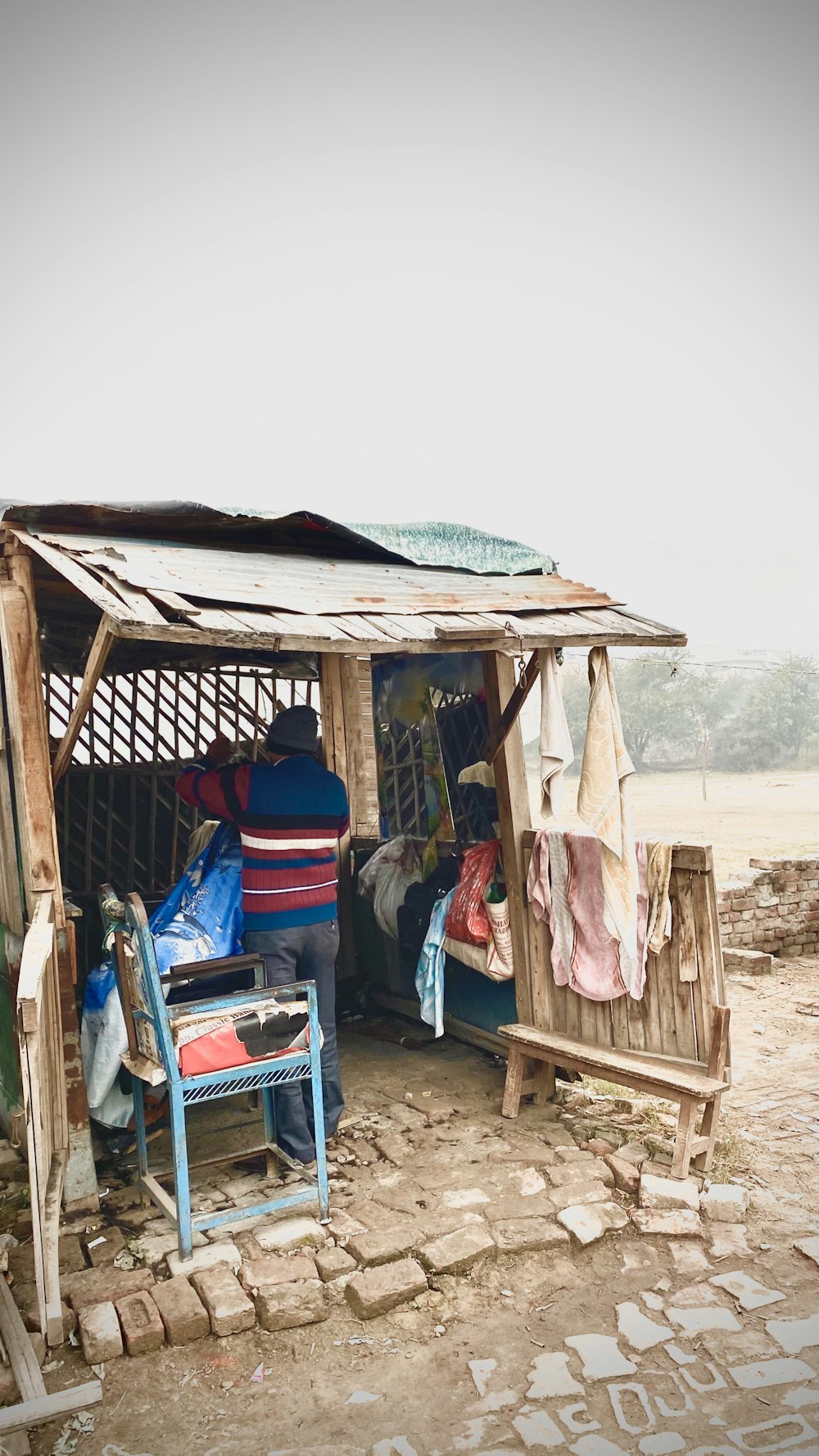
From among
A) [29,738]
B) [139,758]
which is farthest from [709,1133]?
[139,758]

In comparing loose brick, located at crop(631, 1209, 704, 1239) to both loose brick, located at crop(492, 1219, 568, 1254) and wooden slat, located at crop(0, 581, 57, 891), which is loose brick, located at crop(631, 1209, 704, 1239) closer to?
loose brick, located at crop(492, 1219, 568, 1254)

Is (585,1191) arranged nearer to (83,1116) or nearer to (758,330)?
(83,1116)

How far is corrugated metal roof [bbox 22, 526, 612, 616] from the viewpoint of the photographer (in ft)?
12.5

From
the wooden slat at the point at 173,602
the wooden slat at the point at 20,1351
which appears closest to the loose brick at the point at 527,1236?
the wooden slat at the point at 20,1351

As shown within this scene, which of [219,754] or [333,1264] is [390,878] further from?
[333,1264]

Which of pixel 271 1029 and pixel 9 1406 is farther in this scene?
pixel 271 1029

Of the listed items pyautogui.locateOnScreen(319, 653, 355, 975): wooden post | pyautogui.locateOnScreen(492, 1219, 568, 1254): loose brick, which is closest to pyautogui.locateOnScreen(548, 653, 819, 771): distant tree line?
pyautogui.locateOnScreen(319, 653, 355, 975): wooden post

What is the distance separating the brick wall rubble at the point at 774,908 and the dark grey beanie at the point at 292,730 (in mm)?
5431

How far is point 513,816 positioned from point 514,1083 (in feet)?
4.57

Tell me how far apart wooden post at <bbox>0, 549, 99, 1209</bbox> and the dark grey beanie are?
3.33ft

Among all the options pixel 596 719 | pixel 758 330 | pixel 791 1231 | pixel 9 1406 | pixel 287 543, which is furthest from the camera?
pixel 758 330

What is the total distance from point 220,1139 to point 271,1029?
52.7 inches

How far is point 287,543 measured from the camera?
16.6 ft

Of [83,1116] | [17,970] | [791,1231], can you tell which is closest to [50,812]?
[17,970]
